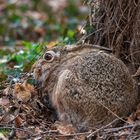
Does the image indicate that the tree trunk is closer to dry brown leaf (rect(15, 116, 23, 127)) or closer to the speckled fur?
the speckled fur

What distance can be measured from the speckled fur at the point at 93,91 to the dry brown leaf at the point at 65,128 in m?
0.06

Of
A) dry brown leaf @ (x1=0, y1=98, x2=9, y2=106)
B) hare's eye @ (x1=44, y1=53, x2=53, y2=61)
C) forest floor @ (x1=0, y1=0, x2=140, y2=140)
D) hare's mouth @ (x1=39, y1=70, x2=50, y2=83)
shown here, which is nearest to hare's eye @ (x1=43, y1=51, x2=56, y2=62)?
hare's eye @ (x1=44, y1=53, x2=53, y2=61)

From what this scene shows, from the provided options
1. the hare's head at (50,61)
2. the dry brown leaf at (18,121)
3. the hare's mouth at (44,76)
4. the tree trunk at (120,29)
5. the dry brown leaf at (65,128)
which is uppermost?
the tree trunk at (120,29)

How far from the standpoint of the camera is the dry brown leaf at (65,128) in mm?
5871

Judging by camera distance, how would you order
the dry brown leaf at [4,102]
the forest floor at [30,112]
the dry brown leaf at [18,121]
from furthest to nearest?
the dry brown leaf at [4,102] < the dry brown leaf at [18,121] < the forest floor at [30,112]

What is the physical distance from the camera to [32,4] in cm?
1580

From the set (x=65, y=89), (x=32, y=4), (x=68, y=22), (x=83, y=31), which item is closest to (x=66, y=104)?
(x=65, y=89)

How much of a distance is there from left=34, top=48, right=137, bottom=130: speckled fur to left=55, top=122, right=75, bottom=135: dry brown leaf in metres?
0.06

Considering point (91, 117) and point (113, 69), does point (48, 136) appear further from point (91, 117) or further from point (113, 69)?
point (113, 69)

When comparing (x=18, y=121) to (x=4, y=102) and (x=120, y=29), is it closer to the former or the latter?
(x=4, y=102)

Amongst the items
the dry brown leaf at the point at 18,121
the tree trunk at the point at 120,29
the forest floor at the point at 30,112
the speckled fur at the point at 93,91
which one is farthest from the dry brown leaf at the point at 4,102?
the tree trunk at the point at 120,29

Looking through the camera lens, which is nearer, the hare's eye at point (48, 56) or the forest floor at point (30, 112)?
the forest floor at point (30, 112)

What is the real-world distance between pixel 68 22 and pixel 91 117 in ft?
26.5

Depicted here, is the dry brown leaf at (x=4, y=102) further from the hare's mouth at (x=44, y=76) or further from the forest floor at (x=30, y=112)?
the hare's mouth at (x=44, y=76)
